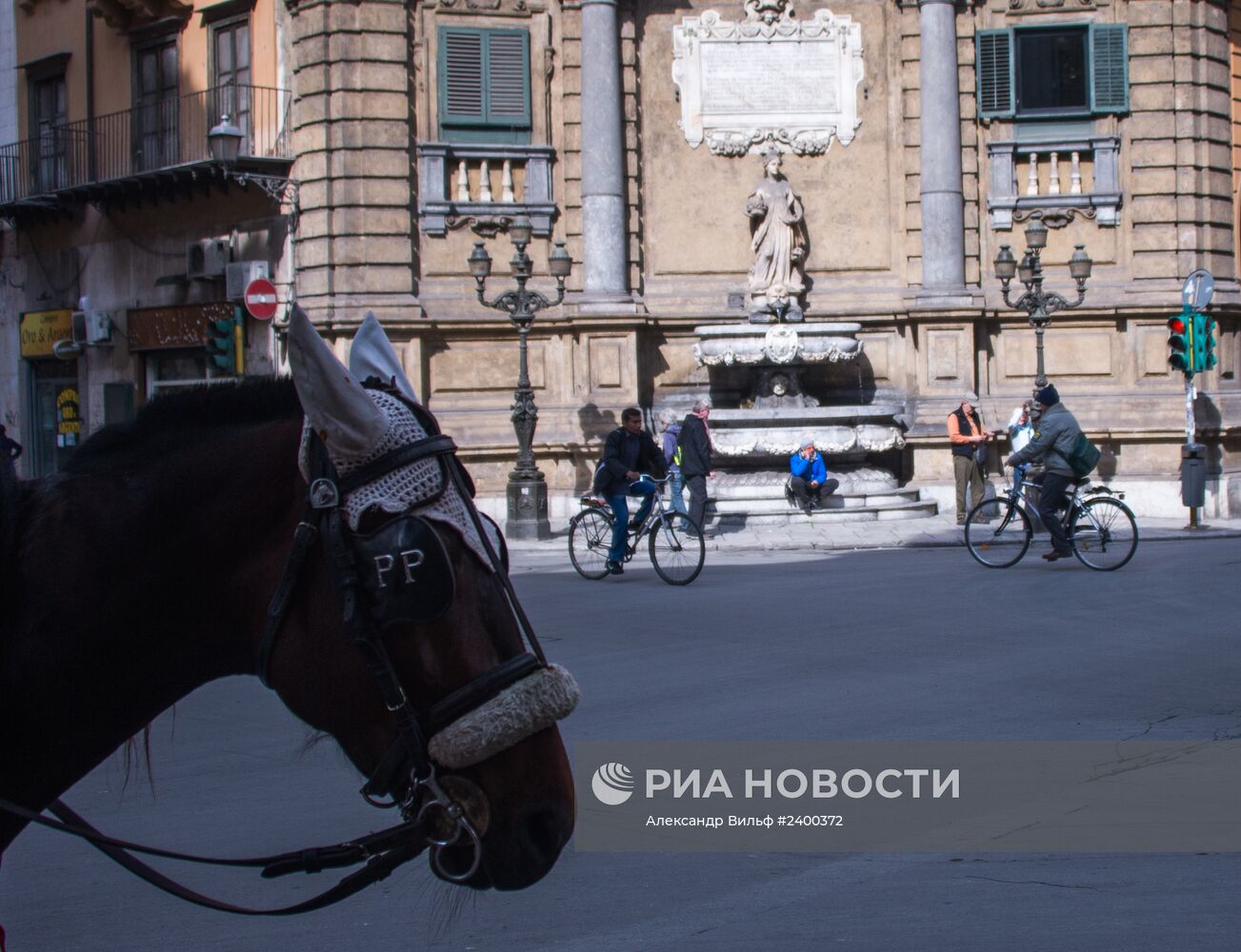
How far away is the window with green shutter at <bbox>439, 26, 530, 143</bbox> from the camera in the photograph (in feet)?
78.8

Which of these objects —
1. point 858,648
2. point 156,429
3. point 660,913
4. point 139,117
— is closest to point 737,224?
point 139,117

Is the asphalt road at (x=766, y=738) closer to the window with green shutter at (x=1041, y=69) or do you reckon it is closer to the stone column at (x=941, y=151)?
the stone column at (x=941, y=151)

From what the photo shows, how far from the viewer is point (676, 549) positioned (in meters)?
15.7

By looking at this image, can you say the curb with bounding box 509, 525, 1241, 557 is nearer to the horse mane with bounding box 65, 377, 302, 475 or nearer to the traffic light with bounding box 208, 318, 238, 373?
the traffic light with bounding box 208, 318, 238, 373

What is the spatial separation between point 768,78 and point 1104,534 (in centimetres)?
1155

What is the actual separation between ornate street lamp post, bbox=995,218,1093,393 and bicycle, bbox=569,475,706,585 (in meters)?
7.45

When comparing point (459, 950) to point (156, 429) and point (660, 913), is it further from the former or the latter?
point (156, 429)

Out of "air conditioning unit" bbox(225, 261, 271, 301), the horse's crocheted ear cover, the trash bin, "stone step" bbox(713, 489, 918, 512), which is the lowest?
"stone step" bbox(713, 489, 918, 512)

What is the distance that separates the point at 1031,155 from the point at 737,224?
15.3 feet

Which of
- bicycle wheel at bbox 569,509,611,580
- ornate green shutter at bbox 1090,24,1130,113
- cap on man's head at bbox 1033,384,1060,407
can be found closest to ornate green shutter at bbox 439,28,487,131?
ornate green shutter at bbox 1090,24,1130,113

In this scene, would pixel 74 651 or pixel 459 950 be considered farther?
pixel 459 950

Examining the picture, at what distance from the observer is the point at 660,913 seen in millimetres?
5156

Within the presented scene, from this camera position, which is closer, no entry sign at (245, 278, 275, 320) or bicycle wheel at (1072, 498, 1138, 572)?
bicycle wheel at (1072, 498, 1138, 572)

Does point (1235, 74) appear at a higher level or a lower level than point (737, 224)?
higher
